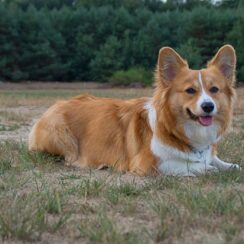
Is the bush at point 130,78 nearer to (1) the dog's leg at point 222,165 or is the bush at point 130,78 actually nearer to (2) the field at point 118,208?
(1) the dog's leg at point 222,165

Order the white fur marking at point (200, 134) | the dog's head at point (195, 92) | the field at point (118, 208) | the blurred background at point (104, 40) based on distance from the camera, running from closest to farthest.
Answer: the field at point (118, 208) < the dog's head at point (195, 92) < the white fur marking at point (200, 134) < the blurred background at point (104, 40)

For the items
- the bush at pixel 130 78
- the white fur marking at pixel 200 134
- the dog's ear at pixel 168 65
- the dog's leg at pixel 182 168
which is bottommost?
the bush at pixel 130 78

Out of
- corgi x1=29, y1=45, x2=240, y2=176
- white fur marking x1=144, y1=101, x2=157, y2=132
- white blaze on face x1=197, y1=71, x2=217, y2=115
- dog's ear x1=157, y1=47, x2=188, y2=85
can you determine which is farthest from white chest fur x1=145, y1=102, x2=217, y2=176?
dog's ear x1=157, y1=47, x2=188, y2=85

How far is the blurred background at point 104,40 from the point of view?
4300 cm

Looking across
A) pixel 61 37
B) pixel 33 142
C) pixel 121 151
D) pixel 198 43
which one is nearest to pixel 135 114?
pixel 121 151

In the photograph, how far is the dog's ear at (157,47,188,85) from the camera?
5855mm

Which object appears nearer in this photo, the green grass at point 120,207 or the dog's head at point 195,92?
the green grass at point 120,207

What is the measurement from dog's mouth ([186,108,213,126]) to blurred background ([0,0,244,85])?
114 ft

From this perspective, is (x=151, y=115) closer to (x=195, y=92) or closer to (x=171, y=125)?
(x=171, y=125)

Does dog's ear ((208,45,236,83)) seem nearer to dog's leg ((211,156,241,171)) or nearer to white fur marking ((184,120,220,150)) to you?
white fur marking ((184,120,220,150))

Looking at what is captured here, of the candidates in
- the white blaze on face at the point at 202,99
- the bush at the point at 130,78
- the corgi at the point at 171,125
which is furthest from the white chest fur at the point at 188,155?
the bush at the point at 130,78

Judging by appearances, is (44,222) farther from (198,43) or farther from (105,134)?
(198,43)

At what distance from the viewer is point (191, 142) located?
572 centimetres

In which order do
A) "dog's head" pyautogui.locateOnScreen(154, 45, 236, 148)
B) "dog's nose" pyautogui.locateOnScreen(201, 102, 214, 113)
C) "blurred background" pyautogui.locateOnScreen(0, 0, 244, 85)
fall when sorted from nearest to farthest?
"dog's nose" pyautogui.locateOnScreen(201, 102, 214, 113), "dog's head" pyautogui.locateOnScreen(154, 45, 236, 148), "blurred background" pyautogui.locateOnScreen(0, 0, 244, 85)
